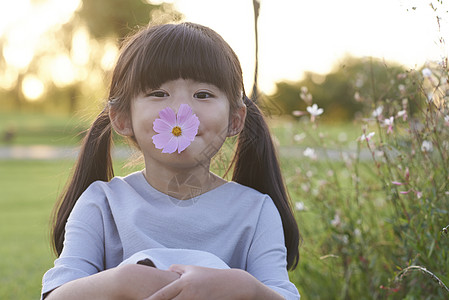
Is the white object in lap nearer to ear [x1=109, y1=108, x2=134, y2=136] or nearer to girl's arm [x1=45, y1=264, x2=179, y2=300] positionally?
girl's arm [x1=45, y1=264, x2=179, y2=300]

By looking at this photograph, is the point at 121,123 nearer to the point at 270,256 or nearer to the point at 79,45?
the point at 270,256

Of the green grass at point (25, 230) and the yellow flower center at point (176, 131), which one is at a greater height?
the yellow flower center at point (176, 131)

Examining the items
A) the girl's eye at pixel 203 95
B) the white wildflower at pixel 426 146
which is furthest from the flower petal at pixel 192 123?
the white wildflower at pixel 426 146

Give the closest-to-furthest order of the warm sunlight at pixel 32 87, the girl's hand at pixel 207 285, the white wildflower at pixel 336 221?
the girl's hand at pixel 207 285 < the white wildflower at pixel 336 221 < the warm sunlight at pixel 32 87

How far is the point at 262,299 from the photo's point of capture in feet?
3.92

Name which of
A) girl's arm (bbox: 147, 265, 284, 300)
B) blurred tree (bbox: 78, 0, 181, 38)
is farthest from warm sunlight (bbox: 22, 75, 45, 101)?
girl's arm (bbox: 147, 265, 284, 300)

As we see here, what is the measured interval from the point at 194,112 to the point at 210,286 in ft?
1.37

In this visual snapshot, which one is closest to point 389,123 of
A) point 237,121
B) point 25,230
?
point 237,121

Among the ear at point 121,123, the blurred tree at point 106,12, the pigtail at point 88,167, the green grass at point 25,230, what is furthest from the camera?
the blurred tree at point 106,12

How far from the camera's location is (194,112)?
4.30ft

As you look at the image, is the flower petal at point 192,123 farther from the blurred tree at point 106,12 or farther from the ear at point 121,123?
the blurred tree at point 106,12

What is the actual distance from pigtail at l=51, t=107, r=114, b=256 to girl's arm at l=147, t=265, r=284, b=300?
60cm

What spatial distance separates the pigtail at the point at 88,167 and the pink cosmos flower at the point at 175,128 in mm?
393

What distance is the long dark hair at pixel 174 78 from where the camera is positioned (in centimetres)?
138
